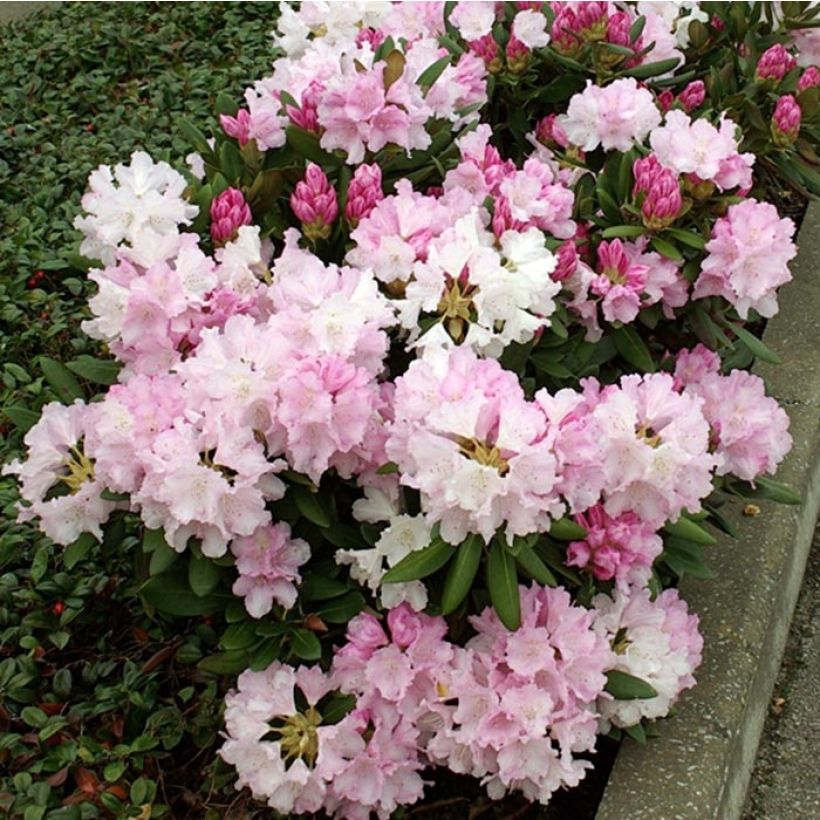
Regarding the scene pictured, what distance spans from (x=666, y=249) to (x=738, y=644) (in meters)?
0.82

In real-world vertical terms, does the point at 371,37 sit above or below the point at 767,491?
above

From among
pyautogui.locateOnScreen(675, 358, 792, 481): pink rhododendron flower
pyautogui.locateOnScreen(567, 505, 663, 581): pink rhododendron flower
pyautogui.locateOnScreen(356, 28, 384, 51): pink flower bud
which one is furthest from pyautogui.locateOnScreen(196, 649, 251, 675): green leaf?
pyautogui.locateOnScreen(356, 28, 384, 51): pink flower bud

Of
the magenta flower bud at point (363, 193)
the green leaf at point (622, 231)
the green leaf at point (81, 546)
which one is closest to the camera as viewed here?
the green leaf at point (81, 546)

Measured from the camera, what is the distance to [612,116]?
101 inches

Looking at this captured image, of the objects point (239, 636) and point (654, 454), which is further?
point (239, 636)

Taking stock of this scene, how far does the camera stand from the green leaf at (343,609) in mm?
2131

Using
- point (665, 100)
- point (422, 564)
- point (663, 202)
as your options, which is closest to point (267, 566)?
point (422, 564)

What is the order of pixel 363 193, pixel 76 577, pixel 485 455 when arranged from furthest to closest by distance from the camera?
pixel 76 577
pixel 363 193
pixel 485 455

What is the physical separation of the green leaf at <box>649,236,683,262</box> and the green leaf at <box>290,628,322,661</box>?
995mm

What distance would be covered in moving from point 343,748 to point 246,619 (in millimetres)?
279

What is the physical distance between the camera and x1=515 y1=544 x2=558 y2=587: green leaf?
6.17 ft

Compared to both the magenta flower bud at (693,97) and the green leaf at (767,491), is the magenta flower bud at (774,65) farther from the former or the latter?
the green leaf at (767,491)

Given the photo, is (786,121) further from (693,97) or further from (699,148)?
(699,148)


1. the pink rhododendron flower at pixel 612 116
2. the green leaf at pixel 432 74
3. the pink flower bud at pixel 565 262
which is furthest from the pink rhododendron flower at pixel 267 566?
the pink rhododendron flower at pixel 612 116
